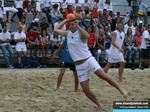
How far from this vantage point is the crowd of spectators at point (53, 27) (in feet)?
64.4

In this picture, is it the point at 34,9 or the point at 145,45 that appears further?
the point at 34,9

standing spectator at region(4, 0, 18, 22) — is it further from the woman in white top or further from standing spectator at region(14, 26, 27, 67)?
the woman in white top

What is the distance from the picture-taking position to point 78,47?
356 inches

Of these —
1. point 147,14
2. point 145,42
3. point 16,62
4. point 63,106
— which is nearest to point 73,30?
point 63,106

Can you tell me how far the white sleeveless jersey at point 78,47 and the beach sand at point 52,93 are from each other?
3.67ft

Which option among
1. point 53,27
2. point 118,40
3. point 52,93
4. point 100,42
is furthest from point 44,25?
point 52,93

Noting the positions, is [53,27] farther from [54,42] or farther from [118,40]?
[118,40]

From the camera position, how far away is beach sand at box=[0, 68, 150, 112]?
9289mm

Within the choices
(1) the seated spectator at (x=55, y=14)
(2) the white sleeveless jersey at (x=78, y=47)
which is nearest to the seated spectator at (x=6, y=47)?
(1) the seated spectator at (x=55, y=14)

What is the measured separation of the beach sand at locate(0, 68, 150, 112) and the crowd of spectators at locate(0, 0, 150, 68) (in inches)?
126

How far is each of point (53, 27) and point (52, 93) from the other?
428 inches

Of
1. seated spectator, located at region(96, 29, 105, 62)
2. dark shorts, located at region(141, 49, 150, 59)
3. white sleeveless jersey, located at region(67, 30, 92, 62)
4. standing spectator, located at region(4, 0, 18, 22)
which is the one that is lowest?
dark shorts, located at region(141, 49, 150, 59)

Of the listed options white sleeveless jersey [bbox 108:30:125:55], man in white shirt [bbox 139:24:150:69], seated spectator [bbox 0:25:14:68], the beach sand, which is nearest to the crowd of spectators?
seated spectator [bbox 0:25:14:68]

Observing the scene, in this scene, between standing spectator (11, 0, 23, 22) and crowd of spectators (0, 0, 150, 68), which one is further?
standing spectator (11, 0, 23, 22)
